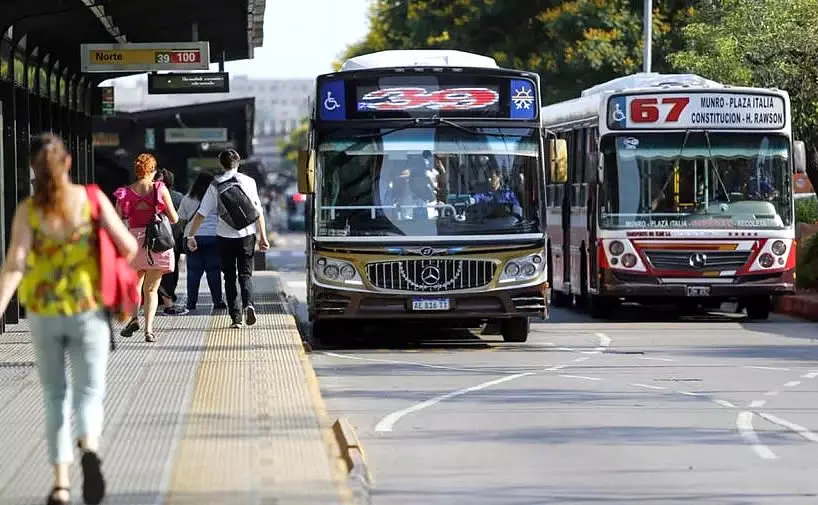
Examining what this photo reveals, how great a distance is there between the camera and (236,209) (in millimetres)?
19578

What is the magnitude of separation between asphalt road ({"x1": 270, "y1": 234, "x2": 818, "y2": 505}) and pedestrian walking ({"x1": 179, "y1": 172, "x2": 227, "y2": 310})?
7.28 ft

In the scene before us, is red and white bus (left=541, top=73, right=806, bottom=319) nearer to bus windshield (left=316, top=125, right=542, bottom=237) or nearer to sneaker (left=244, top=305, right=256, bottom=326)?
bus windshield (left=316, top=125, right=542, bottom=237)

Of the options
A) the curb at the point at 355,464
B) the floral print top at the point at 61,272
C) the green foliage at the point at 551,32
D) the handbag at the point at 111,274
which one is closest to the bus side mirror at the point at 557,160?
the curb at the point at 355,464

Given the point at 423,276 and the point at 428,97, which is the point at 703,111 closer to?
the point at 428,97

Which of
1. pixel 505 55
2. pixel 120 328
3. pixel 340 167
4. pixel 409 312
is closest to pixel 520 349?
pixel 409 312

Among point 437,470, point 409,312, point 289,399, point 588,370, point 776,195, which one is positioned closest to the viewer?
point 437,470

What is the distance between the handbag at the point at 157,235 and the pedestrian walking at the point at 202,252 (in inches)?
172

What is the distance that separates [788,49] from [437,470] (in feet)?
70.7

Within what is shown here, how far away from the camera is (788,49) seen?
103 ft

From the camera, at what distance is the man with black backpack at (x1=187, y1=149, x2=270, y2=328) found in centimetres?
1961

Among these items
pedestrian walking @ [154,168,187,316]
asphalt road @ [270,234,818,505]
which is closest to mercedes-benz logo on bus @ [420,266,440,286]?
asphalt road @ [270,234,818,505]

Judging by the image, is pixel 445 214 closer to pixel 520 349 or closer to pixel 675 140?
pixel 520 349

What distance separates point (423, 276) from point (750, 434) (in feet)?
24.3

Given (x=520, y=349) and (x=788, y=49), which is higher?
(x=788, y=49)
